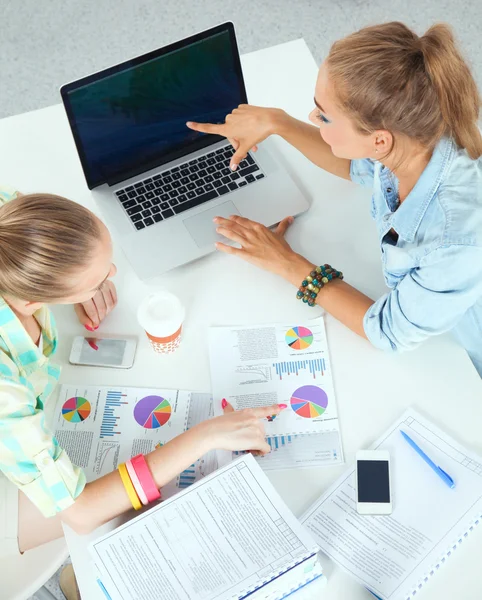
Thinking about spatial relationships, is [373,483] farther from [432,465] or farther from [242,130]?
[242,130]

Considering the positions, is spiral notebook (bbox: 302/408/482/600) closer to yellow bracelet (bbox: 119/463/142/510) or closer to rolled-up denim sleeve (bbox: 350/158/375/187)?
yellow bracelet (bbox: 119/463/142/510)

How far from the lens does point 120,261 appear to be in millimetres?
1460

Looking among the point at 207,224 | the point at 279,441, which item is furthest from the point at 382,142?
the point at 279,441

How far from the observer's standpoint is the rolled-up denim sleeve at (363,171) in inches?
57.9

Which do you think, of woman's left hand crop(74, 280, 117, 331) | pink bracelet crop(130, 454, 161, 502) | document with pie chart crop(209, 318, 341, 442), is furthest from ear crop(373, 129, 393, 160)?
pink bracelet crop(130, 454, 161, 502)

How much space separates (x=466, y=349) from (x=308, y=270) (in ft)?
1.15

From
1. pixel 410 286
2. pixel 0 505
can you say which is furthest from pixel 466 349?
pixel 0 505

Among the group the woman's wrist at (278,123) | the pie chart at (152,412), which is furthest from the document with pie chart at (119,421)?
the woman's wrist at (278,123)

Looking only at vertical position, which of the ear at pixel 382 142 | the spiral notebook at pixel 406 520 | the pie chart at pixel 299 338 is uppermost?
the ear at pixel 382 142

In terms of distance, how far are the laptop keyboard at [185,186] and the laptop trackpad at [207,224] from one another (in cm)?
3

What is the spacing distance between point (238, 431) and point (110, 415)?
0.24 meters

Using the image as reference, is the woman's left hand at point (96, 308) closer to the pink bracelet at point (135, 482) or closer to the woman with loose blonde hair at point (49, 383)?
the woman with loose blonde hair at point (49, 383)

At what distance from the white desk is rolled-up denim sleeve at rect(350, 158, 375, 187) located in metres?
0.04

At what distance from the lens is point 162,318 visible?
4.19 ft
